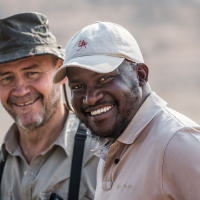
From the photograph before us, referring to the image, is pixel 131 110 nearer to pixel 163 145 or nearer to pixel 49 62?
pixel 163 145

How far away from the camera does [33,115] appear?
358 cm

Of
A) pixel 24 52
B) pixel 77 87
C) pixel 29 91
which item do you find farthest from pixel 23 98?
pixel 77 87

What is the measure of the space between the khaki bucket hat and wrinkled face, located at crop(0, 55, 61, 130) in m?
0.09

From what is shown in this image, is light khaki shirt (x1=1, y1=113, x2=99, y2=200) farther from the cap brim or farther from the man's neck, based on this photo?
the cap brim

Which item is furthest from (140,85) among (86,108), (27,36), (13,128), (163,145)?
(13,128)

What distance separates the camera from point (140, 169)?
1.99m

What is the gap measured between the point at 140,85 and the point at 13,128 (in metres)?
1.87

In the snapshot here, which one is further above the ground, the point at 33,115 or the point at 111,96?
the point at 111,96

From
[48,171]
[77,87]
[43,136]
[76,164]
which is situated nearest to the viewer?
[77,87]

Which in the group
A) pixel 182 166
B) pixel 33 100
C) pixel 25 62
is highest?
pixel 182 166

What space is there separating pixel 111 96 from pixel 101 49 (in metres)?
0.25

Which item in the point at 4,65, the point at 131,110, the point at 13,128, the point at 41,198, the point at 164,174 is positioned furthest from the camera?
the point at 13,128

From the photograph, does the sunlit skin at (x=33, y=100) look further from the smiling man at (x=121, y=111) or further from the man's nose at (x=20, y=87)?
the smiling man at (x=121, y=111)

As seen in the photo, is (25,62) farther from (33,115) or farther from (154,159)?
(154,159)
